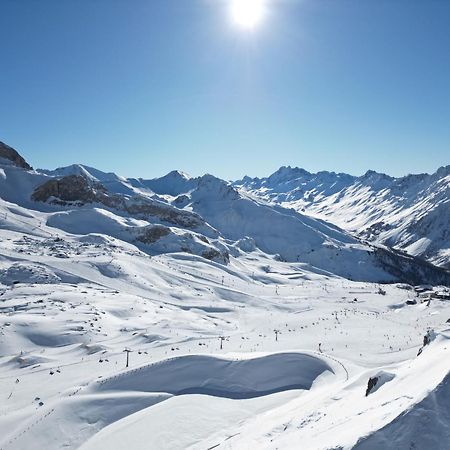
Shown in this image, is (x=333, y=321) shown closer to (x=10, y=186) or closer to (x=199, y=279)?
(x=199, y=279)

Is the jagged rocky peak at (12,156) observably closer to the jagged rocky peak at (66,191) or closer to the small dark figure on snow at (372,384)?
the jagged rocky peak at (66,191)

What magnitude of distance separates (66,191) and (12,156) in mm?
29480

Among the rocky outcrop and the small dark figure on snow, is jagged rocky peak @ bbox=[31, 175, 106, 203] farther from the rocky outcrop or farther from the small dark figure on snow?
the small dark figure on snow

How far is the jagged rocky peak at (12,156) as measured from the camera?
122 meters

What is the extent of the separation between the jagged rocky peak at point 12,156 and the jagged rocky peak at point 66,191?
19.9m

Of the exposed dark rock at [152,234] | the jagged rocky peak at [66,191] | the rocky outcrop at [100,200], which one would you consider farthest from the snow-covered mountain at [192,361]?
the rocky outcrop at [100,200]

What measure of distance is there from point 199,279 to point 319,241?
391ft

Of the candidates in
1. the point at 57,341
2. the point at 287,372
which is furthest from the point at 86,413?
the point at 57,341

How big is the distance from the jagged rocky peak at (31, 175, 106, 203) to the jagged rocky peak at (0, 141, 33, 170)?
1991 cm

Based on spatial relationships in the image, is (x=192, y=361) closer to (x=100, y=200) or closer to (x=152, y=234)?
(x=152, y=234)

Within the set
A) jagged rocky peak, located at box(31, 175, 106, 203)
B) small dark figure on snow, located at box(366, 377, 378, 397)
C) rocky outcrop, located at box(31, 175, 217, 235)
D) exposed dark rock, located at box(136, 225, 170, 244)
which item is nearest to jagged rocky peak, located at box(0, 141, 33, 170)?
jagged rocky peak, located at box(31, 175, 106, 203)

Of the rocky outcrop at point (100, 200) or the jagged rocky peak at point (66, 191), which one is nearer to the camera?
the jagged rocky peak at point (66, 191)

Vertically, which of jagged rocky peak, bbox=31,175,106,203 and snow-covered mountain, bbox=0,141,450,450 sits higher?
jagged rocky peak, bbox=31,175,106,203

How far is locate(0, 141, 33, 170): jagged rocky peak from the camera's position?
12181cm
